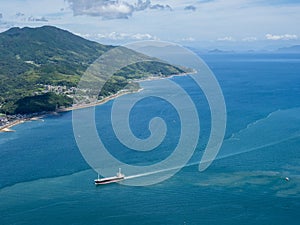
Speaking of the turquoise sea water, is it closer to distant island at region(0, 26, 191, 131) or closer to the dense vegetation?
distant island at region(0, 26, 191, 131)

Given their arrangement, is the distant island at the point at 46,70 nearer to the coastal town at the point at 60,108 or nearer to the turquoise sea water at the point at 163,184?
the coastal town at the point at 60,108

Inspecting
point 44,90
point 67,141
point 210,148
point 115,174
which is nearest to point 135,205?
point 115,174

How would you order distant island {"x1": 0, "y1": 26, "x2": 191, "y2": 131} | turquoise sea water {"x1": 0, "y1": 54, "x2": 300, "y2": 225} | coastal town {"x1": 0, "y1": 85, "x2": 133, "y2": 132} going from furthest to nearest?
distant island {"x1": 0, "y1": 26, "x2": 191, "y2": 131}, coastal town {"x1": 0, "y1": 85, "x2": 133, "y2": 132}, turquoise sea water {"x1": 0, "y1": 54, "x2": 300, "y2": 225}

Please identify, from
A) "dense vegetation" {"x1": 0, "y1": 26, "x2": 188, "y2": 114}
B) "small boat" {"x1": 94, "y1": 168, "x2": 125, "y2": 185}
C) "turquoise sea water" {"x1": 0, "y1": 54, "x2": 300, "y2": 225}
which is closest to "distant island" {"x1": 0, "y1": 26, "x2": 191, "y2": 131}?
"dense vegetation" {"x1": 0, "y1": 26, "x2": 188, "y2": 114}

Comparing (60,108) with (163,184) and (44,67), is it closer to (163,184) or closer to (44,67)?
(44,67)

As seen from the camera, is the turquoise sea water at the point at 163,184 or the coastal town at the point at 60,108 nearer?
the turquoise sea water at the point at 163,184

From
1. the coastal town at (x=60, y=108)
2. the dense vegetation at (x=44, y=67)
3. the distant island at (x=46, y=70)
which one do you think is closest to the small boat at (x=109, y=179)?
the coastal town at (x=60, y=108)

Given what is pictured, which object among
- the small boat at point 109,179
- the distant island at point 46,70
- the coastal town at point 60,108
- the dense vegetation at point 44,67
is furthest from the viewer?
the dense vegetation at point 44,67

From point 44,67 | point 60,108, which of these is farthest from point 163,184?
point 44,67

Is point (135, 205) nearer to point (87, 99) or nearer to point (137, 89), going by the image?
point (87, 99)
